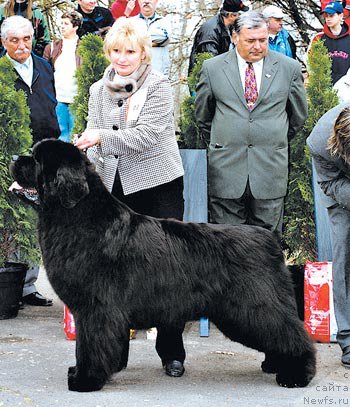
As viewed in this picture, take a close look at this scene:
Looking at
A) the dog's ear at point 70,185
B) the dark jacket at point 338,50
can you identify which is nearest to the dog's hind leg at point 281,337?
the dog's ear at point 70,185

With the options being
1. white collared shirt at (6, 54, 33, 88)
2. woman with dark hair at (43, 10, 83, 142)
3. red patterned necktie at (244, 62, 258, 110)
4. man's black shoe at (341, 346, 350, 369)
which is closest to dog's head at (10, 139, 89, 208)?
red patterned necktie at (244, 62, 258, 110)

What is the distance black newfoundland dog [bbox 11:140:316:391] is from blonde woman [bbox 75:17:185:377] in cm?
48

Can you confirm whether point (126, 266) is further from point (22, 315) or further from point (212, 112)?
point (22, 315)

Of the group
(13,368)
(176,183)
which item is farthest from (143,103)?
(13,368)

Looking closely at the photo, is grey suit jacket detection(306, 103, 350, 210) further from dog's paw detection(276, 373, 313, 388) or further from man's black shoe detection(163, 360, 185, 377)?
man's black shoe detection(163, 360, 185, 377)

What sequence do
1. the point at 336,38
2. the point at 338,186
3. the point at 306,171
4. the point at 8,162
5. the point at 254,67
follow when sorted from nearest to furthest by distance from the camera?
the point at 338,186, the point at 254,67, the point at 8,162, the point at 306,171, the point at 336,38

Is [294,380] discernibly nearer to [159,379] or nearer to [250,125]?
[159,379]

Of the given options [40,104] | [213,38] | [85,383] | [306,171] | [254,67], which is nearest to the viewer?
[85,383]

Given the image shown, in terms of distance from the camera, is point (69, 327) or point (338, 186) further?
point (69, 327)

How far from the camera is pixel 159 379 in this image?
17.0 feet

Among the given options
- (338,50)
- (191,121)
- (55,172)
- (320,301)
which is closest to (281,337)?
(320,301)

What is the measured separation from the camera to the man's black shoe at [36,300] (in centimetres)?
750

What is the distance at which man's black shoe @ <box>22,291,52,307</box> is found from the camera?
7.50m

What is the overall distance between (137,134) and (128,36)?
2.08 feet
